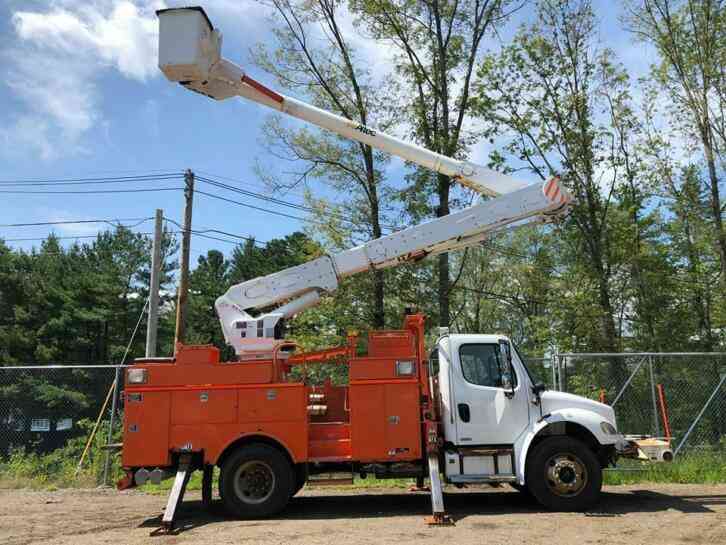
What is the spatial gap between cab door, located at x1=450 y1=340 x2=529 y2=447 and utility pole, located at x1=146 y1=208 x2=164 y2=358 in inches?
406

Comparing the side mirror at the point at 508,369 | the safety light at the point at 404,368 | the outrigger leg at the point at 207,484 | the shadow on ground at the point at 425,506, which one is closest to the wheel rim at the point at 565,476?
the shadow on ground at the point at 425,506

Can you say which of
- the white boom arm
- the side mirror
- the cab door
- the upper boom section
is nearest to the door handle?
the cab door

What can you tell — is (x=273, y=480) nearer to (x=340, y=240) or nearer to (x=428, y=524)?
(x=428, y=524)

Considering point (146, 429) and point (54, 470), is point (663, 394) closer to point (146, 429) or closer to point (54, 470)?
point (146, 429)

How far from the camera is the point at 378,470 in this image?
901 cm

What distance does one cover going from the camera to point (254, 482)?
29.1 feet

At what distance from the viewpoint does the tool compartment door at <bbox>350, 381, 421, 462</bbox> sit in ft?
29.0

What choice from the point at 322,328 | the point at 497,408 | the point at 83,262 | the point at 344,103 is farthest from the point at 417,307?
the point at 83,262

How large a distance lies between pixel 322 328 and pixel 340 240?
124 inches

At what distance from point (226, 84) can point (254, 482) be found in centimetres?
581

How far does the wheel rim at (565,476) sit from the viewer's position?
8812 mm

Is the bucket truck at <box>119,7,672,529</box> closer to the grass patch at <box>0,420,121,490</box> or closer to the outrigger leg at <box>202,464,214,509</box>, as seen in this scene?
the outrigger leg at <box>202,464,214,509</box>

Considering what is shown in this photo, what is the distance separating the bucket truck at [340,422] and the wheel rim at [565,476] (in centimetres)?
1

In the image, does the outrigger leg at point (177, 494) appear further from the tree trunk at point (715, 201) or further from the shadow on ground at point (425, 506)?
the tree trunk at point (715, 201)
